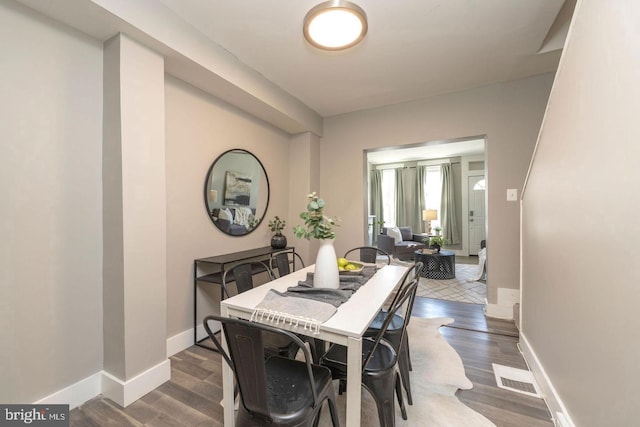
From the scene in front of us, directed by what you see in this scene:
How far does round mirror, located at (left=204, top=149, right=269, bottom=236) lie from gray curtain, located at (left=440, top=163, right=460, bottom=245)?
5.74 metres

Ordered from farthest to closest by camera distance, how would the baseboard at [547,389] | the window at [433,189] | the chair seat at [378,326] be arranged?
the window at [433,189] < the chair seat at [378,326] < the baseboard at [547,389]

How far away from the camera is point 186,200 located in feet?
7.75

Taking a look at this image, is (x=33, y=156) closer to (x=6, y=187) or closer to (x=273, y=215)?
(x=6, y=187)

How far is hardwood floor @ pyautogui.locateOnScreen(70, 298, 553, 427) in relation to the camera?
1508 millimetres

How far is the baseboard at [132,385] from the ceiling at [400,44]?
2505 mm

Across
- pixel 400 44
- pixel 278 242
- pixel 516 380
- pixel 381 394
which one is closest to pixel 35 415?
pixel 381 394

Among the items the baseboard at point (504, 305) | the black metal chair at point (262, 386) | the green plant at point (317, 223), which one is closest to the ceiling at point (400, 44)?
the green plant at point (317, 223)

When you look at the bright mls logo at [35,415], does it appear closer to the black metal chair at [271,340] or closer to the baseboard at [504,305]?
Result: the black metal chair at [271,340]

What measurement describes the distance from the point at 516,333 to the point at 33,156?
4004 millimetres

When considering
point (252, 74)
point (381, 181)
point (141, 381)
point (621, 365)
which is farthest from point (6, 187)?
point (381, 181)

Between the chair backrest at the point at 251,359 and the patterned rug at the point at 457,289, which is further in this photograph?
the patterned rug at the point at 457,289

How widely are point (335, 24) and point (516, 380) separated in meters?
2.73

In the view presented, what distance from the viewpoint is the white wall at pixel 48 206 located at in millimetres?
1401

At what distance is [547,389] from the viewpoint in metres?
1.61
